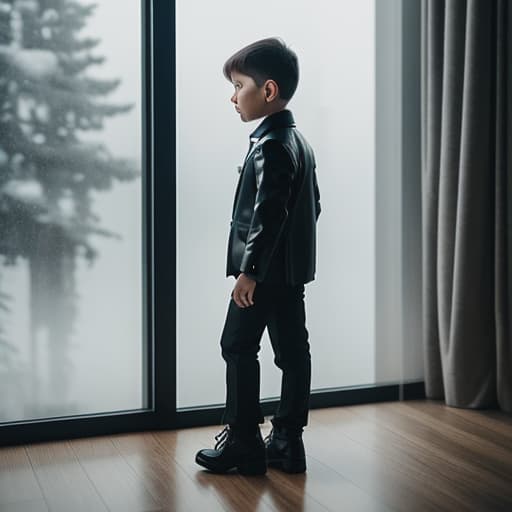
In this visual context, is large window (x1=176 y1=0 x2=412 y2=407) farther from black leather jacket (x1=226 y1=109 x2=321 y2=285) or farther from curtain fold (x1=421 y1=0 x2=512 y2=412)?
black leather jacket (x1=226 y1=109 x2=321 y2=285)

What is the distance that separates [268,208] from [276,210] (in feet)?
0.07

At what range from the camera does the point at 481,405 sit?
9.18 feet

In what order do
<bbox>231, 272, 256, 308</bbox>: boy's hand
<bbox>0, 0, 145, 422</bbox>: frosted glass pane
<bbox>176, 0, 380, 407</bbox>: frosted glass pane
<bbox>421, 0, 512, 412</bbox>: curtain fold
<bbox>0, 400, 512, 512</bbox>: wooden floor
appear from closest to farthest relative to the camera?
<bbox>0, 400, 512, 512</bbox>: wooden floor → <bbox>231, 272, 256, 308</bbox>: boy's hand → <bbox>0, 0, 145, 422</bbox>: frosted glass pane → <bbox>176, 0, 380, 407</bbox>: frosted glass pane → <bbox>421, 0, 512, 412</bbox>: curtain fold

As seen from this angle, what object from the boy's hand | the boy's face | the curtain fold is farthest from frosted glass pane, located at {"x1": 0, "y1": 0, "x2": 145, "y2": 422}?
the curtain fold

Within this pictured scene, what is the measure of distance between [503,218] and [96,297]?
143cm

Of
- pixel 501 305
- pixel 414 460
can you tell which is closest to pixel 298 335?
pixel 414 460

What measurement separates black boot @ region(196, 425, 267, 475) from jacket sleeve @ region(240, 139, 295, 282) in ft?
1.49

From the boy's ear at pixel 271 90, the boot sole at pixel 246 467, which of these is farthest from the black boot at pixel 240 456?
the boy's ear at pixel 271 90

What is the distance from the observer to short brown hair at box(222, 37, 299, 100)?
6.91 feet

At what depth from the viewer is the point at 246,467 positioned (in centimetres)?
214

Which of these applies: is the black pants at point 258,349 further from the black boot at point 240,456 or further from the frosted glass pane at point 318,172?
the frosted glass pane at point 318,172

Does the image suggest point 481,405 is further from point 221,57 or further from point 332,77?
point 221,57

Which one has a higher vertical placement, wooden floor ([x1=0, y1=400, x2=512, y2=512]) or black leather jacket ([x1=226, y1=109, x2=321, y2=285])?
black leather jacket ([x1=226, y1=109, x2=321, y2=285])

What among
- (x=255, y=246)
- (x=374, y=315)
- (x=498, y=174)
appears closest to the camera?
(x=255, y=246)
